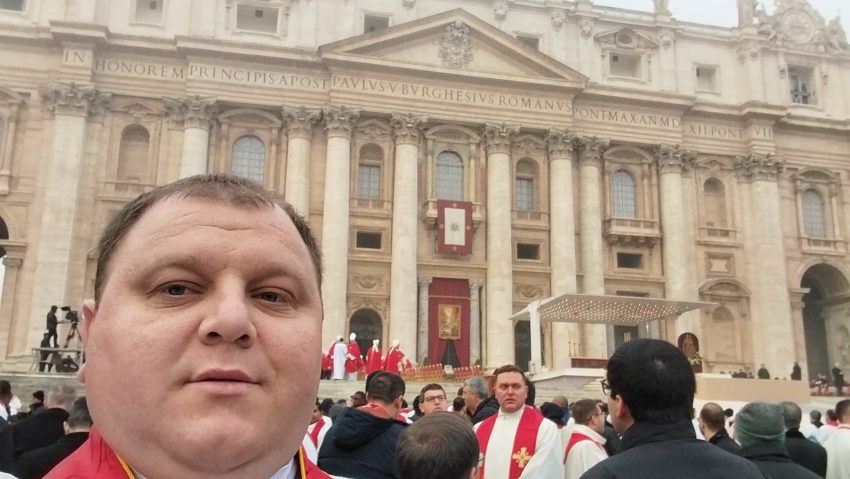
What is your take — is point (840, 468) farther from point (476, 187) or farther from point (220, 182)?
point (476, 187)

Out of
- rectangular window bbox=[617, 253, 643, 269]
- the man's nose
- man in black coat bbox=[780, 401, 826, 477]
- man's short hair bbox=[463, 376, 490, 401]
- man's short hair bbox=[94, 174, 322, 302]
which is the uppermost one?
rectangular window bbox=[617, 253, 643, 269]

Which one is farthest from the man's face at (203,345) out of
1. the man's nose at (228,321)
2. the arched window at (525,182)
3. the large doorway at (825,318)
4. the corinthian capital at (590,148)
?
the large doorway at (825,318)

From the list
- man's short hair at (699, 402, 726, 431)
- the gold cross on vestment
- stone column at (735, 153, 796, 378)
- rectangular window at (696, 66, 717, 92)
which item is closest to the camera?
the gold cross on vestment

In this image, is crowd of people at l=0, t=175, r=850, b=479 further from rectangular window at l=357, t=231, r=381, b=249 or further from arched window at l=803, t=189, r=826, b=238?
arched window at l=803, t=189, r=826, b=238

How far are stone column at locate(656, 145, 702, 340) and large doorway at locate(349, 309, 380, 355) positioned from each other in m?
12.6

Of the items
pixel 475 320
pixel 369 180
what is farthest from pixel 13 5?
pixel 475 320

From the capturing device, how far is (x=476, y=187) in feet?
101

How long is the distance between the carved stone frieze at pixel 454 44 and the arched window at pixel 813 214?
60.2 feet

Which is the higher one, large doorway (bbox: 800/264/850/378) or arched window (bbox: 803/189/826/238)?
arched window (bbox: 803/189/826/238)

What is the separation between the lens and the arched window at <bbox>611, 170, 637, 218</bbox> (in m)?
32.8

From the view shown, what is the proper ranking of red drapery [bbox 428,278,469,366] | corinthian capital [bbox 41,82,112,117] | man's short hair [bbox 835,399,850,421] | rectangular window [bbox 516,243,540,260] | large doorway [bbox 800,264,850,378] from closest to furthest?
man's short hair [bbox 835,399,850,421], corinthian capital [bbox 41,82,112,117], red drapery [bbox 428,278,469,366], rectangular window [bbox 516,243,540,260], large doorway [bbox 800,264,850,378]

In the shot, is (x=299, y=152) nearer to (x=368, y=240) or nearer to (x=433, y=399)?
(x=368, y=240)

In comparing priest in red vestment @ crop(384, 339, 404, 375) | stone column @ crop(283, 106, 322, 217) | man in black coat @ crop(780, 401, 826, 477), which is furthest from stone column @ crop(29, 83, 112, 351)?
man in black coat @ crop(780, 401, 826, 477)

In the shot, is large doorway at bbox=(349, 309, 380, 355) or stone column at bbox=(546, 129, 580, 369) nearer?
large doorway at bbox=(349, 309, 380, 355)
